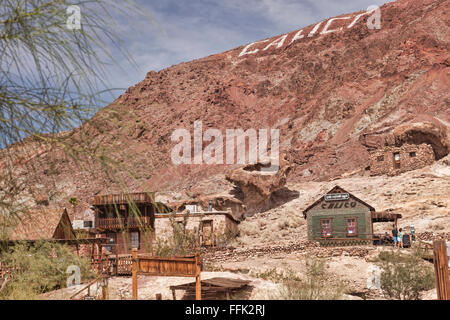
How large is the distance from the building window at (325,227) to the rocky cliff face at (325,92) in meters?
17.1

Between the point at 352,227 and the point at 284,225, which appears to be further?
the point at 284,225

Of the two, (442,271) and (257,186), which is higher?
(257,186)

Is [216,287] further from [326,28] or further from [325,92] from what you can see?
[326,28]

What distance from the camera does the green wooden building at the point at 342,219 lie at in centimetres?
2595

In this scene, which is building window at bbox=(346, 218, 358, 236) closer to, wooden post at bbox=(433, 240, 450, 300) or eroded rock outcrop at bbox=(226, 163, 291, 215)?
eroded rock outcrop at bbox=(226, 163, 291, 215)

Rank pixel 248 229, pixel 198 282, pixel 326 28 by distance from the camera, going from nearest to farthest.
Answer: pixel 198 282
pixel 248 229
pixel 326 28

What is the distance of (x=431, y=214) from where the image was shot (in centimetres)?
2816

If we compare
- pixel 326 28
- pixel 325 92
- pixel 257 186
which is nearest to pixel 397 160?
pixel 257 186

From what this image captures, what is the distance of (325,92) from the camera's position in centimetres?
7631

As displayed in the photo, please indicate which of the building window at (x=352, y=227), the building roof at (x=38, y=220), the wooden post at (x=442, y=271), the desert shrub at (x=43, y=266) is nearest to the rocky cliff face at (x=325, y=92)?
the building window at (x=352, y=227)

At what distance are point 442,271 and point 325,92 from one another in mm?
71328

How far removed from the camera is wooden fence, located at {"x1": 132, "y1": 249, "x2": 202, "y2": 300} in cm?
1054

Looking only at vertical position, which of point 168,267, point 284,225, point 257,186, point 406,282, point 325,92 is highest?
point 325,92
